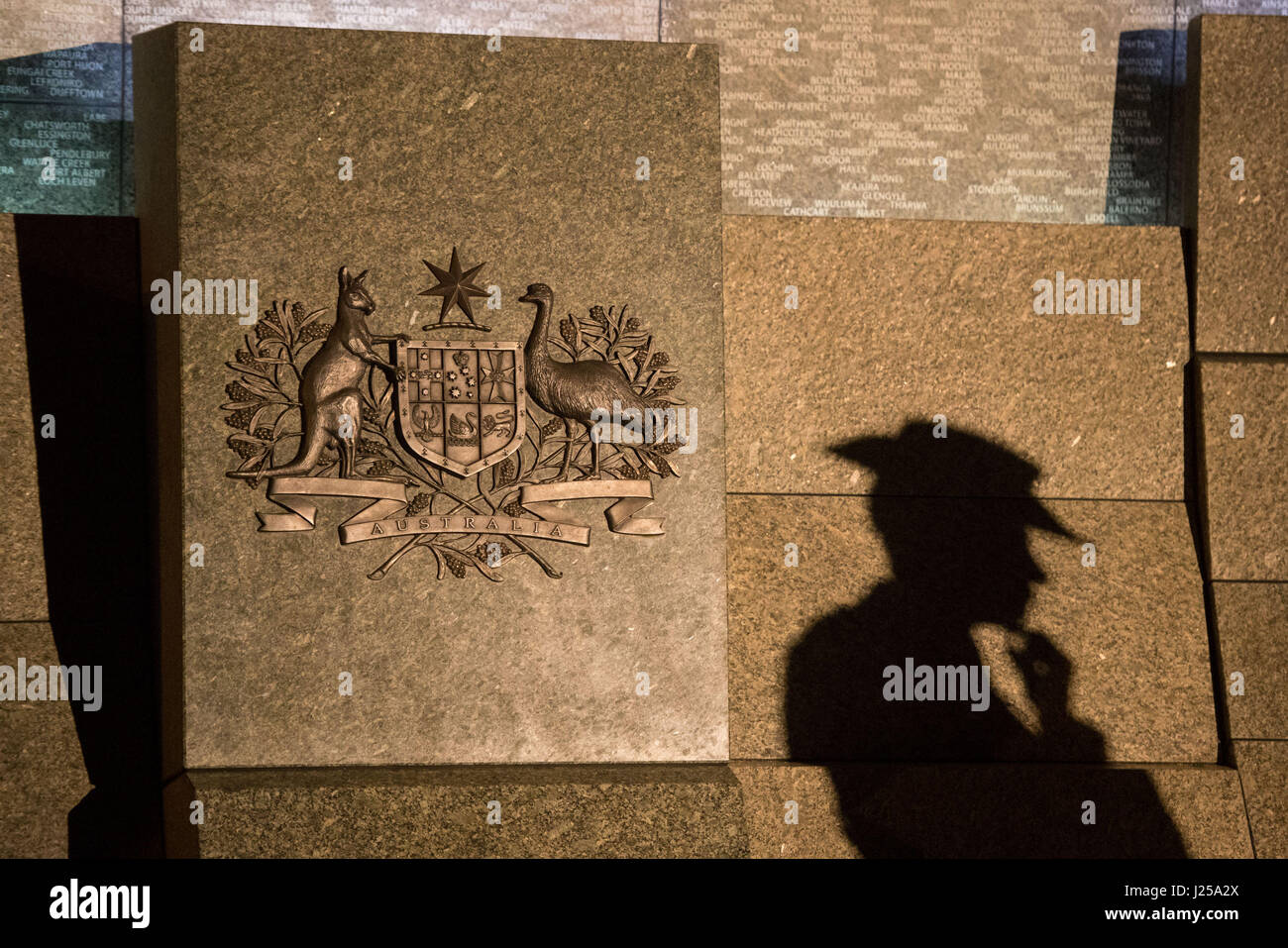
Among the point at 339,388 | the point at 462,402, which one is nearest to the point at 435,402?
the point at 462,402

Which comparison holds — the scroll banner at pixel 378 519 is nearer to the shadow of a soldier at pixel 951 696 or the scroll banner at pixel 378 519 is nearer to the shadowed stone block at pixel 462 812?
the shadowed stone block at pixel 462 812

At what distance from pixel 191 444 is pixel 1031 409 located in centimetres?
312

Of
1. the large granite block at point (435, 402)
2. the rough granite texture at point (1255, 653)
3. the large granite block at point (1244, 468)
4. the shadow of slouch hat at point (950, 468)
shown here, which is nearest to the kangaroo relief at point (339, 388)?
the large granite block at point (435, 402)

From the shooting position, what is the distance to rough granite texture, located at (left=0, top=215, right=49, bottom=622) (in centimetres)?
422

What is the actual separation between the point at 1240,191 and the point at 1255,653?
1.84 meters

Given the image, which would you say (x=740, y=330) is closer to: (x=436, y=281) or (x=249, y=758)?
(x=436, y=281)

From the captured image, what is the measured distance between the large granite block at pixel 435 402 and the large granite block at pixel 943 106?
1152 millimetres

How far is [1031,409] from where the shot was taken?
4.66 m

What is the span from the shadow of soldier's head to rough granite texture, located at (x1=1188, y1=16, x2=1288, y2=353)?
0.99m

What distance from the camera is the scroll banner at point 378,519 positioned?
3871mm

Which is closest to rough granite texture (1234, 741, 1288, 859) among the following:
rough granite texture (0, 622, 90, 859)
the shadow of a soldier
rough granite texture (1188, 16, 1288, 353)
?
the shadow of a soldier

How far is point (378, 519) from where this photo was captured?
3912mm

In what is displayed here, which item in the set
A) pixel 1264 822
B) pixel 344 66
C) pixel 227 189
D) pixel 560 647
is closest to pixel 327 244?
pixel 227 189

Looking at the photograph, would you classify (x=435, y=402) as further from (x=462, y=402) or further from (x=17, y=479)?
(x=17, y=479)
